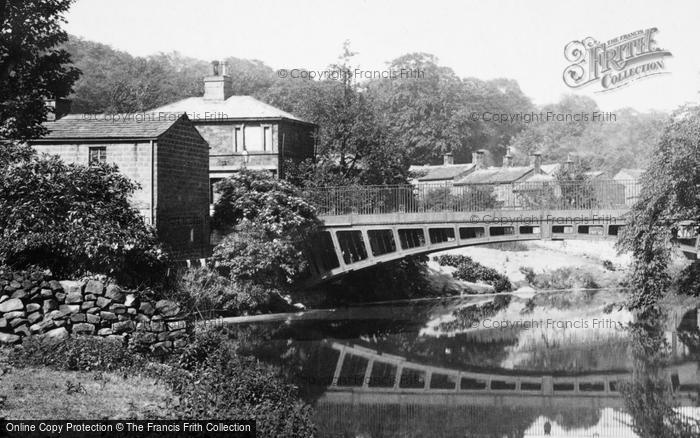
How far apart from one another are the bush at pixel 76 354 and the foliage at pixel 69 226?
6.09 feet

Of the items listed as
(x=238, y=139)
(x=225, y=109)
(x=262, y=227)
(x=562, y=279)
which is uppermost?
(x=225, y=109)

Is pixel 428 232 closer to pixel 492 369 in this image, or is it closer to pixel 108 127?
pixel 492 369

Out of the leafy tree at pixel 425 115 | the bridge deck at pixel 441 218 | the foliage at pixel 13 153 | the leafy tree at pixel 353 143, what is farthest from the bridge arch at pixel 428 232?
the leafy tree at pixel 425 115

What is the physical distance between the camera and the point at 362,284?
41.3 m

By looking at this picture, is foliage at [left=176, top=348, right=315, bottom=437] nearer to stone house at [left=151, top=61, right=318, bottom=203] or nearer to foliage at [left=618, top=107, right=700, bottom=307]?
foliage at [left=618, top=107, right=700, bottom=307]

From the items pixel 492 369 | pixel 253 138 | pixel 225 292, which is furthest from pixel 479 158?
pixel 492 369

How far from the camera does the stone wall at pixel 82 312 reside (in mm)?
16047

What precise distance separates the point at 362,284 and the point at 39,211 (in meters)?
24.2

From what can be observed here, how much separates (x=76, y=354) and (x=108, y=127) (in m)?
18.3

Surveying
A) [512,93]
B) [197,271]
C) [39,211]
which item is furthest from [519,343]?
[512,93]

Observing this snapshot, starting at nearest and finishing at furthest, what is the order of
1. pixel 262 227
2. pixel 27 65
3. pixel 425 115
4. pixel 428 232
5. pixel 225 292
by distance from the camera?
pixel 27 65 → pixel 225 292 → pixel 428 232 → pixel 262 227 → pixel 425 115

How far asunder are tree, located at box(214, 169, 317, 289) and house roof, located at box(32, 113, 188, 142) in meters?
4.23

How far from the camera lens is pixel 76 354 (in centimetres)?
1538

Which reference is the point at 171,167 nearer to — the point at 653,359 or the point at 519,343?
the point at 519,343
